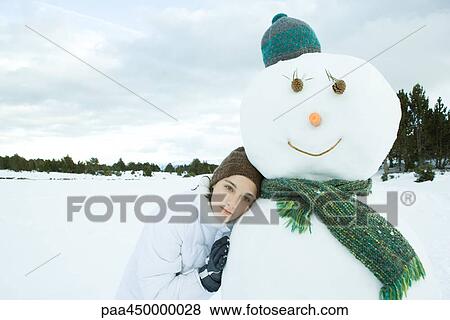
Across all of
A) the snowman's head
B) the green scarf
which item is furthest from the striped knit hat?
the green scarf

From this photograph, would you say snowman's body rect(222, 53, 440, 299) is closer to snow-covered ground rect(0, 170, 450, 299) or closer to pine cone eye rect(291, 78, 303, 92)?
pine cone eye rect(291, 78, 303, 92)

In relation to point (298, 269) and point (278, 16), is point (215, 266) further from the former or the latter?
point (278, 16)

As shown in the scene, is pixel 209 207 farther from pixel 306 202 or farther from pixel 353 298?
pixel 353 298

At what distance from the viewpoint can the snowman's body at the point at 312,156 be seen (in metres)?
1.50

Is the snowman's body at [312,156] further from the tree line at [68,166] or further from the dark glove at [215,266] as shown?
the tree line at [68,166]

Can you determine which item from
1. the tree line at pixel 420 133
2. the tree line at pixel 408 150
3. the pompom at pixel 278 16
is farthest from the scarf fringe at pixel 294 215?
the tree line at pixel 420 133

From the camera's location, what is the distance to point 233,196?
168cm

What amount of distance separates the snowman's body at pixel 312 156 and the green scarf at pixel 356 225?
0.04 meters

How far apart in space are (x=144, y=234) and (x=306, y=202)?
2.59 ft

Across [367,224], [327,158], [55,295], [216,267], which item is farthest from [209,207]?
[55,295]

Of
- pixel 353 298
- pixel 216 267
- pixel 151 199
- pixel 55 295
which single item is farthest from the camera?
pixel 55 295

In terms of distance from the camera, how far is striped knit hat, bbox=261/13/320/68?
1.74m

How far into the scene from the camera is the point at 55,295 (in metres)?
3.11

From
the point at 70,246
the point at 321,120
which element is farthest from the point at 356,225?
the point at 70,246
